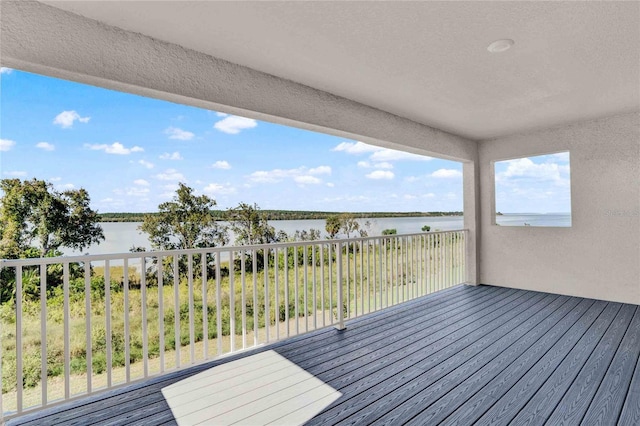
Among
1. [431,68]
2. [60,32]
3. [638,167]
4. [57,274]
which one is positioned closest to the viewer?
[60,32]

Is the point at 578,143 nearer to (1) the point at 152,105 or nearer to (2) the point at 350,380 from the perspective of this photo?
(2) the point at 350,380

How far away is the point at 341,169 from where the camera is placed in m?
16.7

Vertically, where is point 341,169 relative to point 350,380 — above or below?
above

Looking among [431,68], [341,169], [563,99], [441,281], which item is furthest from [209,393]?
[341,169]

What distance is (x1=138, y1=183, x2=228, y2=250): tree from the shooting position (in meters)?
7.29

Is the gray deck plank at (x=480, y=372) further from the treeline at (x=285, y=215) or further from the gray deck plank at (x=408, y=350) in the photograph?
the treeline at (x=285, y=215)

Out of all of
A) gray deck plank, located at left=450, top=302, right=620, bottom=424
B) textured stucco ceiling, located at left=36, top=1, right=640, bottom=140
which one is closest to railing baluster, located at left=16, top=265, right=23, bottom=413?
textured stucco ceiling, located at left=36, top=1, right=640, bottom=140

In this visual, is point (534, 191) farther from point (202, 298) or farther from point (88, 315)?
point (88, 315)

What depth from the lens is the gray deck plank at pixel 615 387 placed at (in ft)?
5.92

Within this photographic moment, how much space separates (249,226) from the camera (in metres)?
8.45

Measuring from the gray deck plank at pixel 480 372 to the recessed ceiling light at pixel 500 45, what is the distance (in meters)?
2.50

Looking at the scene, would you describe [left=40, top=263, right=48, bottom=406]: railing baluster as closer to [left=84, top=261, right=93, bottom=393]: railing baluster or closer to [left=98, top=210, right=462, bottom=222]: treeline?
[left=84, top=261, right=93, bottom=393]: railing baluster

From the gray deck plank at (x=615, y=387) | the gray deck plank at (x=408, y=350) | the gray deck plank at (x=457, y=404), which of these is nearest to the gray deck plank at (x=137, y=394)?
the gray deck plank at (x=408, y=350)

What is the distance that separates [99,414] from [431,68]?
3.54 meters
